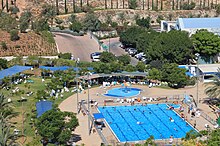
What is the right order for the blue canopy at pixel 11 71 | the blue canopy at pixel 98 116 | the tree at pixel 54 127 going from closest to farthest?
1. the tree at pixel 54 127
2. the blue canopy at pixel 98 116
3. the blue canopy at pixel 11 71

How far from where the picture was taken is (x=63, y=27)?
76750mm

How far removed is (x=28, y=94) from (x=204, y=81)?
61.0 feet

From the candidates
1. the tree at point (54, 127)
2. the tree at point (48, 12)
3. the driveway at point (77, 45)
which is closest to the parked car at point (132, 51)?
the driveway at point (77, 45)

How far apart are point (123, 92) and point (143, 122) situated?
8305 millimetres

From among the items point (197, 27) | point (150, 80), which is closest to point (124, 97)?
point (150, 80)

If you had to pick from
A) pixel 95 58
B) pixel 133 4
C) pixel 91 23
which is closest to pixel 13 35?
pixel 95 58

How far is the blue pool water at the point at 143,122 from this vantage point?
3286cm

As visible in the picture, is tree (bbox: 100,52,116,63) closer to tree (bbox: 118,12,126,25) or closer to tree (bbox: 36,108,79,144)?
tree (bbox: 36,108,79,144)

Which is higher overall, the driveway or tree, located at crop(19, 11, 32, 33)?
tree, located at crop(19, 11, 32, 33)

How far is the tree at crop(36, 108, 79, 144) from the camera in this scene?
1093 inches

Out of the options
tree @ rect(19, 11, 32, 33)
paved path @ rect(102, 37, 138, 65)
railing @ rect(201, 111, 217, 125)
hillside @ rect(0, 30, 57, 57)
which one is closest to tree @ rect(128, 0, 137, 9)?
paved path @ rect(102, 37, 138, 65)

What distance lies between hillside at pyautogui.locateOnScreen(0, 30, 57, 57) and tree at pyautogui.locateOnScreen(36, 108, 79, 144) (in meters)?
31.1

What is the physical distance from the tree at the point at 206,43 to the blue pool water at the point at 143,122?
16.3 metres

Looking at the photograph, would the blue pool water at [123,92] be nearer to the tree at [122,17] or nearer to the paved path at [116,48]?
the paved path at [116,48]
